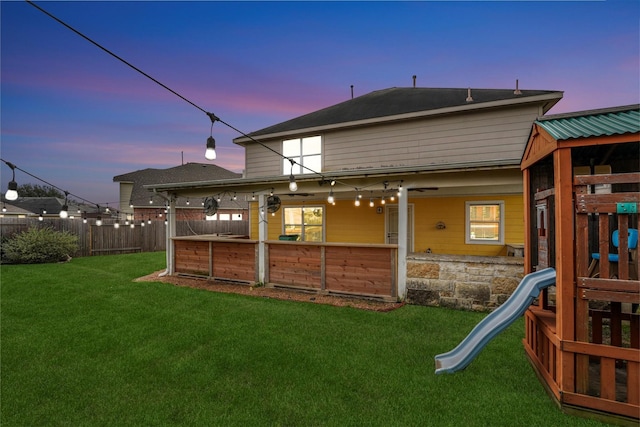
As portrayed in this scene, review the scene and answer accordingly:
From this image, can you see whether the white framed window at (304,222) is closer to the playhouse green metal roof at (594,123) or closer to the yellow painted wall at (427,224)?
the yellow painted wall at (427,224)

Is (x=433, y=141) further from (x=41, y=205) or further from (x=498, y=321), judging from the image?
(x=41, y=205)

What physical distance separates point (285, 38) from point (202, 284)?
10.8m

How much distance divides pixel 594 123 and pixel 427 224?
6.92m

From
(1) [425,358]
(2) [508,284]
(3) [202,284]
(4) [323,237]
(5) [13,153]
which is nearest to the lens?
(1) [425,358]

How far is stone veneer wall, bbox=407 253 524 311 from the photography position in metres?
6.13

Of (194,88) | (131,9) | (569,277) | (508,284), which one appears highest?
(194,88)

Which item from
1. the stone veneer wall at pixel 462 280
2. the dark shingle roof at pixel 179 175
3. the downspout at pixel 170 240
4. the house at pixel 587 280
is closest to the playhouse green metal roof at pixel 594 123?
the house at pixel 587 280

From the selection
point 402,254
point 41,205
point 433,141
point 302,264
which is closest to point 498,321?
point 402,254

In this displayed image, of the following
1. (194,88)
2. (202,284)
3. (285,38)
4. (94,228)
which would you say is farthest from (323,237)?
(94,228)

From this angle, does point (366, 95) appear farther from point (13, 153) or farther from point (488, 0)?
point (13, 153)

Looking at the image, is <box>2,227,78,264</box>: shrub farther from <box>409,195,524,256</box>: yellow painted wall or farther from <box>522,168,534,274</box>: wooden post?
<box>522,168,534,274</box>: wooden post

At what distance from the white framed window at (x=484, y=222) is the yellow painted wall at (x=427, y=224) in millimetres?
135

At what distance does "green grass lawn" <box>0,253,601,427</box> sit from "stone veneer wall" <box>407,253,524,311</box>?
409 millimetres

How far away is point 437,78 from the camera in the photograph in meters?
14.4
